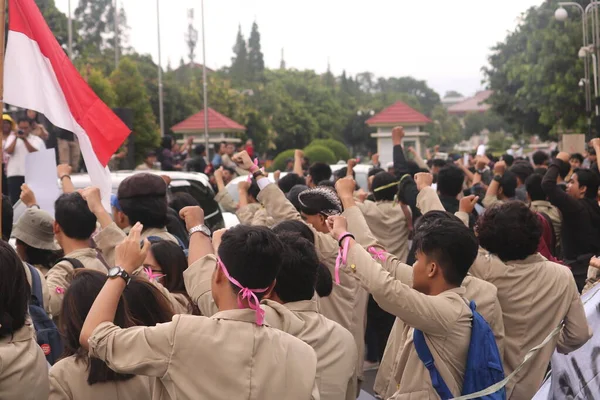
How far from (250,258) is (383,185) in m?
5.29

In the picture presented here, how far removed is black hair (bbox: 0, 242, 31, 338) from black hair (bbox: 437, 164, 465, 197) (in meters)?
5.08

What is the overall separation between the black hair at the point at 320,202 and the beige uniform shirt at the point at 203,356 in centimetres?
258

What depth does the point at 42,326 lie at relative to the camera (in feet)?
13.8

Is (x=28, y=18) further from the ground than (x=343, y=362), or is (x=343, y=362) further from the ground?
(x=28, y=18)

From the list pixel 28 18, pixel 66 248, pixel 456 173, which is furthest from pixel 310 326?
pixel 456 173

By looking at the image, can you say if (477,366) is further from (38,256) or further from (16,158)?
(16,158)

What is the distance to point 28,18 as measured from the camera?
552 centimetres

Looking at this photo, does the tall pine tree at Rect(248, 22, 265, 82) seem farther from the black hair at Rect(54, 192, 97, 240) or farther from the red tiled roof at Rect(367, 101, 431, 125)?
the black hair at Rect(54, 192, 97, 240)

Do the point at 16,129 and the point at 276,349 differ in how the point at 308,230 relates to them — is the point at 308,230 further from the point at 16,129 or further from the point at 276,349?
the point at 16,129

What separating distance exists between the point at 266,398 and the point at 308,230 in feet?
7.55

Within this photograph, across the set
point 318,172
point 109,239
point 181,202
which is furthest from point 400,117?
point 109,239

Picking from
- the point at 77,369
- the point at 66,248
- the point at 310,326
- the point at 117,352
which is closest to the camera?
the point at 117,352

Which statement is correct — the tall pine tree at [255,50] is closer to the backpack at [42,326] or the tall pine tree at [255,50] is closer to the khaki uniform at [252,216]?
the khaki uniform at [252,216]

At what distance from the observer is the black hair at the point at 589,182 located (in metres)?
8.02
